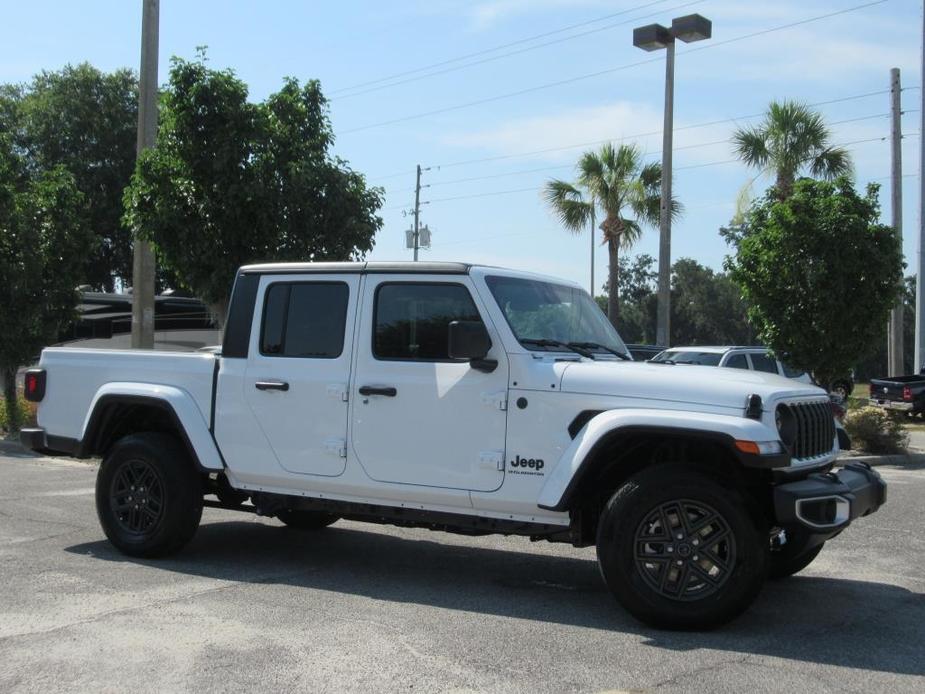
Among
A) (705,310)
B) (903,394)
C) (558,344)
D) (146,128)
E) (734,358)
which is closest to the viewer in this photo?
(558,344)

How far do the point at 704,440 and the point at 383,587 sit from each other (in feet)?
7.63

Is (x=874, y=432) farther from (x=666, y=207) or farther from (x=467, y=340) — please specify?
(x=467, y=340)

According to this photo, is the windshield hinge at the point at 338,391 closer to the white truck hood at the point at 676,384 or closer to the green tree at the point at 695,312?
the white truck hood at the point at 676,384

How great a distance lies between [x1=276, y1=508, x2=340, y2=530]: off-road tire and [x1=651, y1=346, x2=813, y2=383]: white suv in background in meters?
9.03

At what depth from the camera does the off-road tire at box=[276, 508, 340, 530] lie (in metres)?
8.07

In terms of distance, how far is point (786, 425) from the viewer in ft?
17.8

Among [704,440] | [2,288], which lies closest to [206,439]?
[704,440]

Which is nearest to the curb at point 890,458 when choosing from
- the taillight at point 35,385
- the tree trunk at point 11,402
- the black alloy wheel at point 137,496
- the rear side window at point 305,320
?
the rear side window at point 305,320

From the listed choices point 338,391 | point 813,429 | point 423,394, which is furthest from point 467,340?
point 813,429

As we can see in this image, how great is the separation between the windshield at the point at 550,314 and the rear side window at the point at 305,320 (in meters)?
1.06

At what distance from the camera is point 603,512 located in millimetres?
5488

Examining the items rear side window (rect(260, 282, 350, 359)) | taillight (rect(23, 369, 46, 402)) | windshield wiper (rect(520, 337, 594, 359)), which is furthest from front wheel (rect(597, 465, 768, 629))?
taillight (rect(23, 369, 46, 402))

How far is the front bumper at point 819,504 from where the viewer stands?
5.17m

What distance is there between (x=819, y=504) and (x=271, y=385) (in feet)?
11.3
